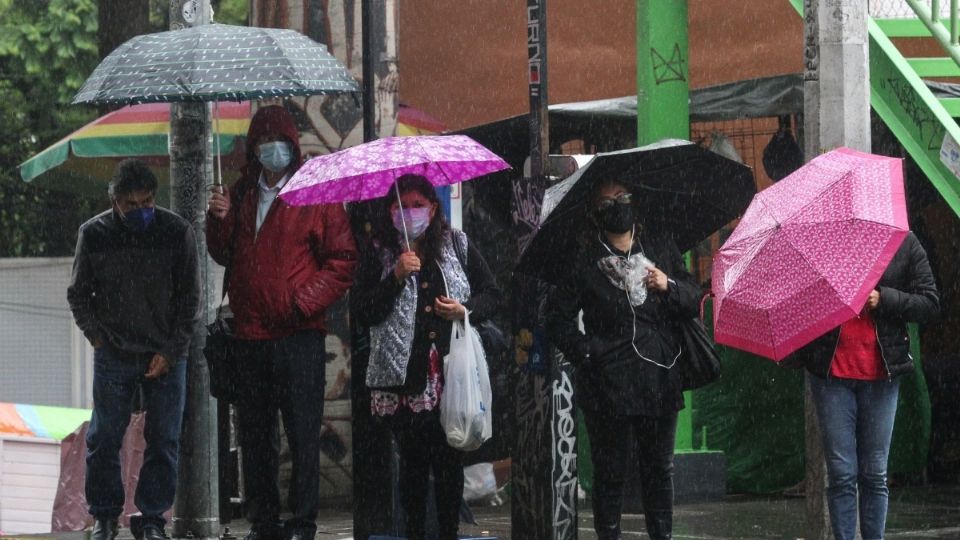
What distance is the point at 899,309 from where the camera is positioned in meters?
7.64

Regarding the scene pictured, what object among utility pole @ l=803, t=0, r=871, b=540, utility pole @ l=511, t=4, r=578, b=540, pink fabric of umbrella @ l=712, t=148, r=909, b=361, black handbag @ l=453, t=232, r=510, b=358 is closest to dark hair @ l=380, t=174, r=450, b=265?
black handbag @ l=453, t=232, r=510, b=358

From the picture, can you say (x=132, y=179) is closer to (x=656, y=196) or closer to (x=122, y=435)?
(x=122, y=435)

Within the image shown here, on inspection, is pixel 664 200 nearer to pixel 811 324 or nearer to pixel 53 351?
pixel 811 324

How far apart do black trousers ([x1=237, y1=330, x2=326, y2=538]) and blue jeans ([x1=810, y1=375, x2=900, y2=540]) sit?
2613 mm

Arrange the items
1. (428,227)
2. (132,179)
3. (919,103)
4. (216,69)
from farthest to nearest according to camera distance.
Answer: (919,103) → (132,179) → (216,69) → (428,227)

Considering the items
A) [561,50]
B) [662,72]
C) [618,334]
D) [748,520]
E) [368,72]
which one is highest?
[561,50]

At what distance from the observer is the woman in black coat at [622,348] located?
7957 millimetres

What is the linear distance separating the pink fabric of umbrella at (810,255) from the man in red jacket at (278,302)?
7.33 ft

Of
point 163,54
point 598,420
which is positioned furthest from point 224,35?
point 598,420

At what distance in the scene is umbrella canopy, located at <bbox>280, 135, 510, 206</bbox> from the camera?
8.12 metres

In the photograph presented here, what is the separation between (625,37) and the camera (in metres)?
15.1

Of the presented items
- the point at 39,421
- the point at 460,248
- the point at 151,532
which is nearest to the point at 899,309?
the point at 460,248

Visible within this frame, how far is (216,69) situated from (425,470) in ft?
7.81

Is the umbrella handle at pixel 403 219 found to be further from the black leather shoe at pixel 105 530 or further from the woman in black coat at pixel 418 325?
the black leather shoe at pixel 105 530
